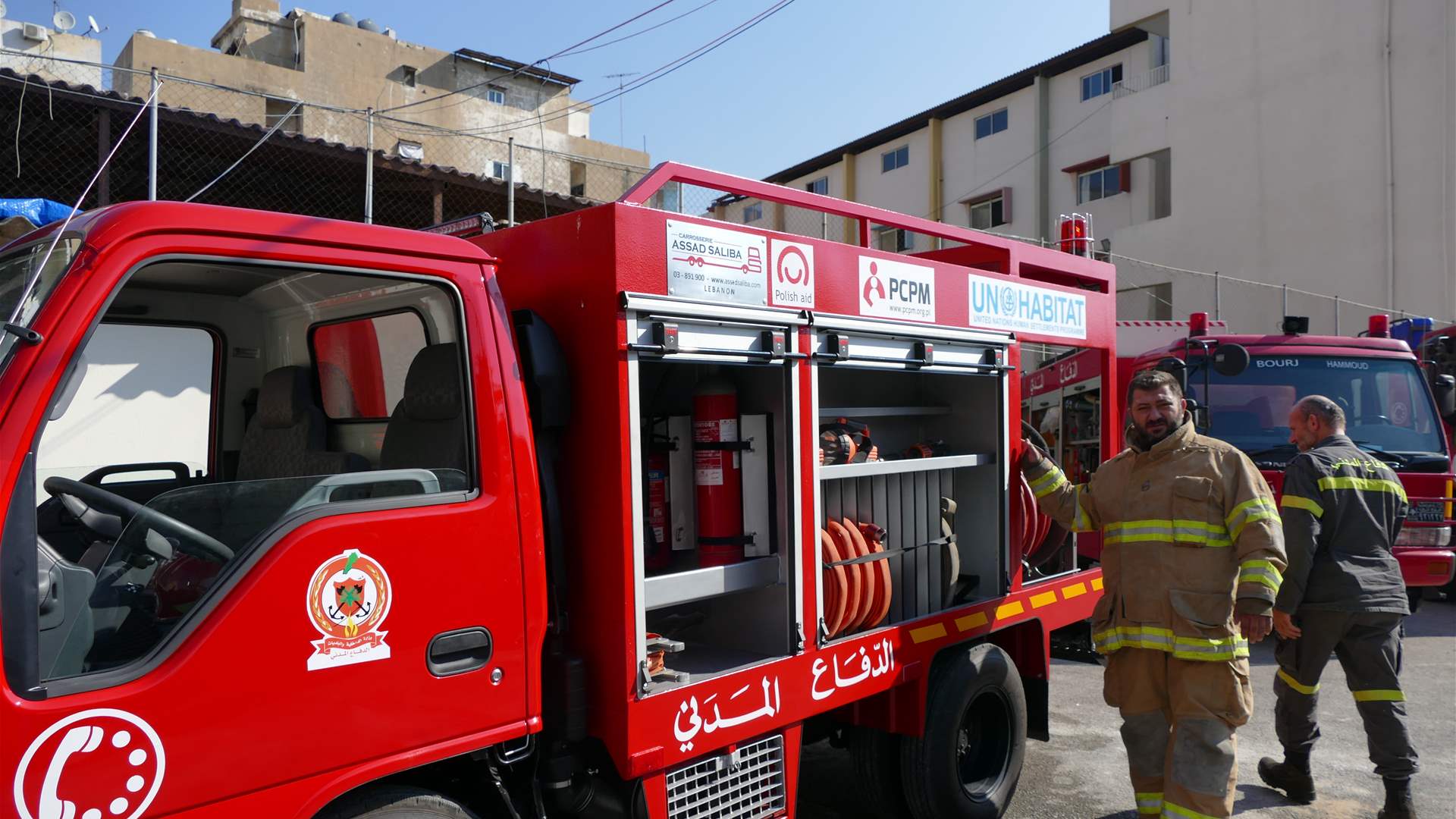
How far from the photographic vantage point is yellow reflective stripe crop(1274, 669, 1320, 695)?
4.88 m

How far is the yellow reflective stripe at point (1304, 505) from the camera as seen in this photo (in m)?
4.87

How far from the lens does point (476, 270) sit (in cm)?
263

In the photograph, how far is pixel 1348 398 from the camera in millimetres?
8055

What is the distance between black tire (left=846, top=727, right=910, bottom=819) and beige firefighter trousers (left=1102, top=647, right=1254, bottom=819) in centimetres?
96

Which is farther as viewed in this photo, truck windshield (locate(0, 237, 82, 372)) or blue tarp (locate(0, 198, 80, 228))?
blue tarp (locate(0, 198, 80, 228))

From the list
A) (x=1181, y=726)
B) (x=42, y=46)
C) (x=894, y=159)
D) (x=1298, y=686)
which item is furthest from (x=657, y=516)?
(x=894, y=159)

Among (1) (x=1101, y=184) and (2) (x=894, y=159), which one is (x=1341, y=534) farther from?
(2) (x=894, y=159)

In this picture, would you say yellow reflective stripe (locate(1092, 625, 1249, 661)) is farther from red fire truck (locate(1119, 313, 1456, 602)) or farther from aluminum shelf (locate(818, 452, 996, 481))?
red fire truck (locate(1119, 313, 1456, 602))

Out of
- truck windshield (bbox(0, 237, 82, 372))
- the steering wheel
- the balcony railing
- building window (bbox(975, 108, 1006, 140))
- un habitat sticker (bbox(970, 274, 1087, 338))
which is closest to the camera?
truck windshield (bbox(0, 237, 82, 372))

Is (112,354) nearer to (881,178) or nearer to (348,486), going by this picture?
(348,486)

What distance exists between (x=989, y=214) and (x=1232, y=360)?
20.8 meters

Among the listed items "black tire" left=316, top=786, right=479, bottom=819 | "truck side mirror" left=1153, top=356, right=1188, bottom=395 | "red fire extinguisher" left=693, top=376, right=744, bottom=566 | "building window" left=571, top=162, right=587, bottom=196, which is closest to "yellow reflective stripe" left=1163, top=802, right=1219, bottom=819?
"red fire extinguisher" left=693, top=376, right=744, bottom=566

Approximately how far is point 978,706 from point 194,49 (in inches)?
1102

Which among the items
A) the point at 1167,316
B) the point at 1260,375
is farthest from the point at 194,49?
the point at 1260,375
